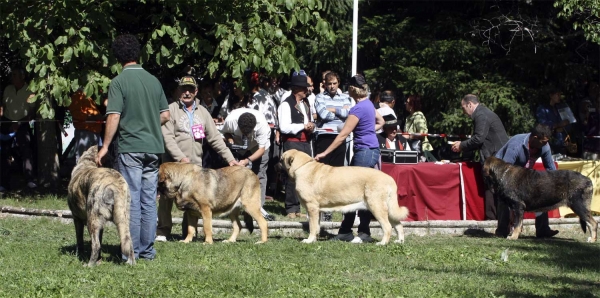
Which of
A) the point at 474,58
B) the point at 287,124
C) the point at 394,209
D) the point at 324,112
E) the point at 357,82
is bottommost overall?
the point at 394,209

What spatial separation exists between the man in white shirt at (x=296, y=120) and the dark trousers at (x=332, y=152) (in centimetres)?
36

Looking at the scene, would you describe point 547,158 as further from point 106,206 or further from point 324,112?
point 106,206

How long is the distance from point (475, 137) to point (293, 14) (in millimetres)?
3314

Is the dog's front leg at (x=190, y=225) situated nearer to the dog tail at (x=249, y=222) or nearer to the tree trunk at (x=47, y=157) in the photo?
the dog tail at (x=249, y=222)

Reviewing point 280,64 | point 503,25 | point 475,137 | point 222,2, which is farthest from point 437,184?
point 503,25

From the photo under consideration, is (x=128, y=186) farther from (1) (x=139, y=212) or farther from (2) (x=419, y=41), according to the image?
(2) (x=419, y=41)

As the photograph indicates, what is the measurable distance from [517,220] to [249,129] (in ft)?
12.0

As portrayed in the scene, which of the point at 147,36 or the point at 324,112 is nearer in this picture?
the point at 324,112

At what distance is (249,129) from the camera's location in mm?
11531

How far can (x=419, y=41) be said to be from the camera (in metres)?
17.1

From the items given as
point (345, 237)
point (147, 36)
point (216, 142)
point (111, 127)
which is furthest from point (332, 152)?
point (111, 127)

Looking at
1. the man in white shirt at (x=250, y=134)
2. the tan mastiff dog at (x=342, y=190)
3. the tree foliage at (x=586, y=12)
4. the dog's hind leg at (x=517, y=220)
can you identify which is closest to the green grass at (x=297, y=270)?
the tan mastiff dog at (x=342, y=190)

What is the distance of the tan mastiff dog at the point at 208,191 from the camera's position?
9.88 metres

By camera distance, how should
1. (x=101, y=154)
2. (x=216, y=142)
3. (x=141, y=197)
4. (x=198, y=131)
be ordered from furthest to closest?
1. (x=216, y=142)
2. (x=198, y=131)
3. (x=141, y=197)
4. (x=101, y=154)
